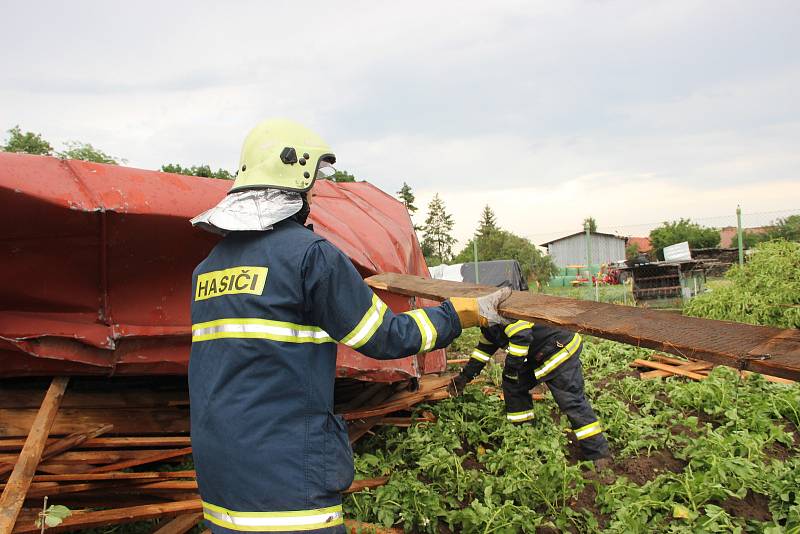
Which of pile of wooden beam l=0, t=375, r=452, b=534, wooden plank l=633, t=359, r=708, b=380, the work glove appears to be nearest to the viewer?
the work glove

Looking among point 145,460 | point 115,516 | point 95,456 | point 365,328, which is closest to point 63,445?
point 95,456

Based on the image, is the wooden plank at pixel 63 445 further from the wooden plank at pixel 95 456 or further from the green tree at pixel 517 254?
the green tree at pixel 517 254

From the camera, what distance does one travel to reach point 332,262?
1978 mm

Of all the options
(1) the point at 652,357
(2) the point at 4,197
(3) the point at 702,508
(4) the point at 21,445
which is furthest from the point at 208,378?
(1) the point at 652,357

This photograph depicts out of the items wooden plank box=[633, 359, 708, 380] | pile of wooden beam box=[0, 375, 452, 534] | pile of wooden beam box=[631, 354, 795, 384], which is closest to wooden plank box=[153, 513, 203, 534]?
pile of wooden beam box=[0, 375, 452, 534]

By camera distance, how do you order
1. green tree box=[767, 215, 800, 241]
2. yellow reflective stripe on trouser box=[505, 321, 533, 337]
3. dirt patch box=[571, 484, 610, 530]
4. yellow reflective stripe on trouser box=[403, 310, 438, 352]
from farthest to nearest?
green tree box=[767, 215, 800, 241], yellow reflective stripe on trouser box=[505, 321, 533, 337], dirt patch box=[571, 484, 610, 530], yellow reflective stripe on trouser box=[403, 310, 438, 352]

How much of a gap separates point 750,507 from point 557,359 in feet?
5.20

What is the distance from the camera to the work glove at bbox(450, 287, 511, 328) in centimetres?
243

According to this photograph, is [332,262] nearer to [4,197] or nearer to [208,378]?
[208,378]

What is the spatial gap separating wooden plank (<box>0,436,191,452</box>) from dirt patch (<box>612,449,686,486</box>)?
9.97 feet

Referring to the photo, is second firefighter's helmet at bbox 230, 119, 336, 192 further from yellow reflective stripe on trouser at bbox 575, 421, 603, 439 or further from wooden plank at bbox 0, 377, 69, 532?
yellow reflective stripe on trouser at bbox 575, 421, 603, 439

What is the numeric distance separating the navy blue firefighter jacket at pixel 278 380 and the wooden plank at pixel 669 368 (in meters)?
5.06

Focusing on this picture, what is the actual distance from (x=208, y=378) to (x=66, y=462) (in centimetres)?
172

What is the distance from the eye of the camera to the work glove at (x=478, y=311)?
2.43m
